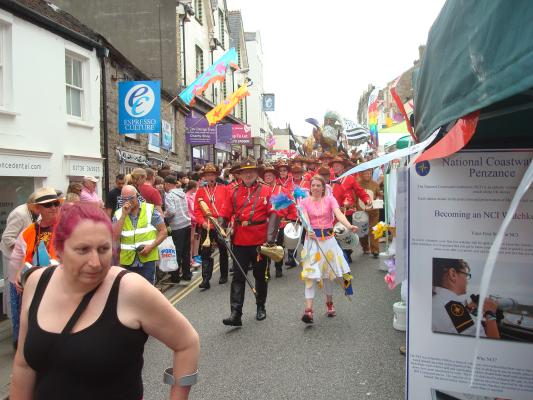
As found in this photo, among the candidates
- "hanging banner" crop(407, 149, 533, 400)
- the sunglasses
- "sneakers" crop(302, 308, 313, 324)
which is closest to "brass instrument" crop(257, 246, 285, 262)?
"sneakers" crop(302, 308, 313, 324)

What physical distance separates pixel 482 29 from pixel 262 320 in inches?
201

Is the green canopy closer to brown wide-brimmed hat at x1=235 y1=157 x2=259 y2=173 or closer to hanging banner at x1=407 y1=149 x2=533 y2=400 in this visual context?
hanging banner at x1=407 y1=149 x2=533 y2=400

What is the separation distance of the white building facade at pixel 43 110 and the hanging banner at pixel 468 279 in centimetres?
795

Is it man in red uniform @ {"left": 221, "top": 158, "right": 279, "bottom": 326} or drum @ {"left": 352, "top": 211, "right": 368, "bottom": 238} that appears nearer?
man in red uniform @ {"left": 221, "top": 158, "right": 279, "bottom": 326}

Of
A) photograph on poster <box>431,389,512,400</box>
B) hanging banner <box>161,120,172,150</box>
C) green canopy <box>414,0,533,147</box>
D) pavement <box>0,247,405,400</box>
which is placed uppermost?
hanging banner <box>161,120,172,150</box>

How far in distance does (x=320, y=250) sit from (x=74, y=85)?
8.37 meters

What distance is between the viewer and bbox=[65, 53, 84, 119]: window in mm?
11547

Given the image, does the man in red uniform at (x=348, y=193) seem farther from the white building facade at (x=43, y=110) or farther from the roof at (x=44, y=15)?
the roof at (x=44, y=15)

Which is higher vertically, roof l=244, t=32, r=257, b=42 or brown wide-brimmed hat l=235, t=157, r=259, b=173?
roof l=244, t=32, r=257, b=42

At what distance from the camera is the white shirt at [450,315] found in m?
2.50

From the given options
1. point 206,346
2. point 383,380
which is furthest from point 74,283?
point 206,346

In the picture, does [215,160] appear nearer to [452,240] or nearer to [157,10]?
[157,10]

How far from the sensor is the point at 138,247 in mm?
5668

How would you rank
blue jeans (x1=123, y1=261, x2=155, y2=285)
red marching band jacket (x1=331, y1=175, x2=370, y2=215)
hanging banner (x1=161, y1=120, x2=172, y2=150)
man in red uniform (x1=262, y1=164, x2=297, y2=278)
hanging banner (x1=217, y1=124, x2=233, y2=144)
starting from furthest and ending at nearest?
hanging banner (x1=217, y1=124, x2=233, y2=144) → hanging banner (x1=161, y1=120, x2=172, y2=150) → red marching band jacket (x1=331, y1=175, x2=370, y2=215) → man in red uniform (x1=262, y1=164, x2=297, y2=278) → blue jeans (x1=123, y1=261, x2=155, y2=285)
